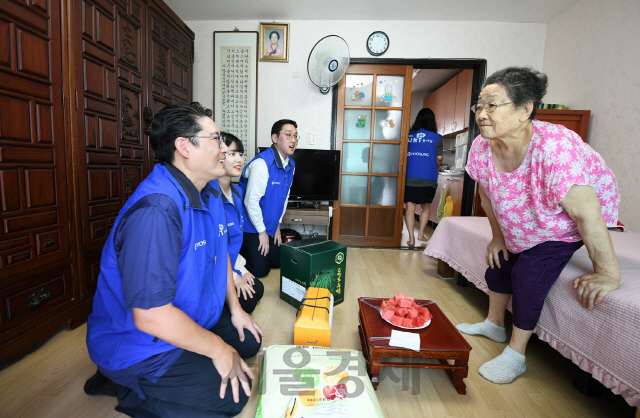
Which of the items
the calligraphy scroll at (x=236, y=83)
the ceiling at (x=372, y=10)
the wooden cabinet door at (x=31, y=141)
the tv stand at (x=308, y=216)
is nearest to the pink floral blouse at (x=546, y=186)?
Answer: the tv stand at (x=308, y=216)

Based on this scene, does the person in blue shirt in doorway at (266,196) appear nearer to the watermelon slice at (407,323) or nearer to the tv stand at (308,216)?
the tv stand at (308,216)

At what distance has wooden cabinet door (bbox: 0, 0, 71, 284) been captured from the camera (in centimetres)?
128

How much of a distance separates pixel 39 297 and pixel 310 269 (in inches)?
51.2

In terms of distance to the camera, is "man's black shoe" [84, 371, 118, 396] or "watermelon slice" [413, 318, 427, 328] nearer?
"man's black shoe" [84, 371, 118, 396]

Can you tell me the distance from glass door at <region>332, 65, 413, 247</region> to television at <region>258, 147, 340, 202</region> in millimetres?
276

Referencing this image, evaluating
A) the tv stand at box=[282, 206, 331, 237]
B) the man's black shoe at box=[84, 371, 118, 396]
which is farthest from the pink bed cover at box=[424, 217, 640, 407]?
the tv stand at box=[282, 206, 331, 237]

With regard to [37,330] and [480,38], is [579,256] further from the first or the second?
[480,38]

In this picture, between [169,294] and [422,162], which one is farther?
[422,162]

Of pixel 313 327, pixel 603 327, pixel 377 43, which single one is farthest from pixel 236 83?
pixel 603 327

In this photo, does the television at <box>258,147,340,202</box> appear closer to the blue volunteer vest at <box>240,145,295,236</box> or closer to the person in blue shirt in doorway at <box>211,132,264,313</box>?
the blue volunteer vest at <box>240,145,295,236</box>

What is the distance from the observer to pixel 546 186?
1.15m

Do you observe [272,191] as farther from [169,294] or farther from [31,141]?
[169,294]

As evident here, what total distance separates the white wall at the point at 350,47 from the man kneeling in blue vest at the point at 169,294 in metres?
2.50

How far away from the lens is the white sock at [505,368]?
1298 millimetres
